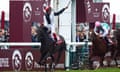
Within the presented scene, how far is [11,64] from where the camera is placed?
2353cm

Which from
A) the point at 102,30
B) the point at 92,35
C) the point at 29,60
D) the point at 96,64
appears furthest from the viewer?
the point at 96,64

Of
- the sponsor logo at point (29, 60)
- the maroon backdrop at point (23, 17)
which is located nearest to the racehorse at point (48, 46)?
the sponsor logo at point (29, 60)

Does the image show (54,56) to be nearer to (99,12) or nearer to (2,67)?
(2,67)

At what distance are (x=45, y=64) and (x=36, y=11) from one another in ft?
8.73

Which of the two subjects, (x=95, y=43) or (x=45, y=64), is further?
(x=95, y=43)

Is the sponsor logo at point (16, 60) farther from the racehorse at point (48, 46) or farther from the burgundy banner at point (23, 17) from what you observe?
the burgundy banner at point (23, 17)

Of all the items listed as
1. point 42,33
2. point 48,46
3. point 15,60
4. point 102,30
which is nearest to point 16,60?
point 15,60

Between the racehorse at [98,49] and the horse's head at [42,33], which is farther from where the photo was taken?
the racehorse at [98,49]

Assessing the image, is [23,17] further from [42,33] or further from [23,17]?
[42,33]

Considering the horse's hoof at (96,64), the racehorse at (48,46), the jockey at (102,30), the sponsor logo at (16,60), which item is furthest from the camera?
the horse's hoof at (96,64)

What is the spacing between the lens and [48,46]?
76.3 feet

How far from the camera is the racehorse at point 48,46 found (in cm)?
2272

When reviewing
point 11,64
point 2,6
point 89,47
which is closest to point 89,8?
point 89,47

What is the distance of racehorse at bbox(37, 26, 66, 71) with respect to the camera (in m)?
22.7
